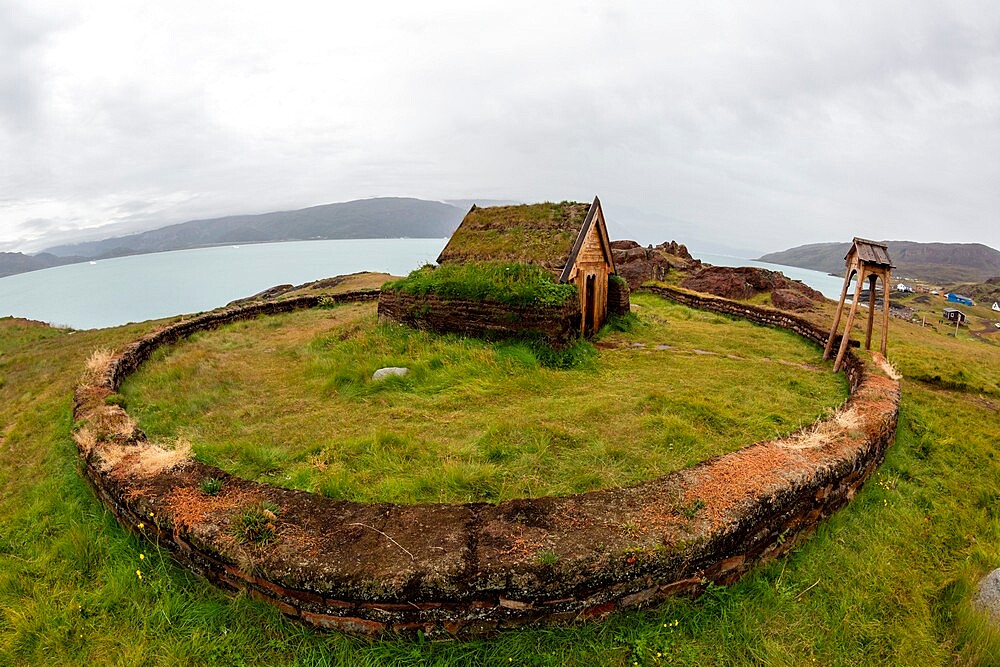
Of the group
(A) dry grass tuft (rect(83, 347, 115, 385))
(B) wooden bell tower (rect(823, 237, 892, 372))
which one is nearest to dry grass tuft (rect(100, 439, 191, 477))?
(A) dry grass tuft (rect(83, 347, 115, 385))

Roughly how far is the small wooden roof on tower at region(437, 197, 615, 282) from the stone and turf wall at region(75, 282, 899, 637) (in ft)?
23.2

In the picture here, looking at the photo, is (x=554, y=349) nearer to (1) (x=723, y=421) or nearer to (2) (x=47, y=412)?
(1) (x=723, y=421)

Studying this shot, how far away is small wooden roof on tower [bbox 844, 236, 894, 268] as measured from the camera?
8227 millimetres

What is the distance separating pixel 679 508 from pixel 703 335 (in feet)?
32.4

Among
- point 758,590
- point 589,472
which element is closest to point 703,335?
point 589,472

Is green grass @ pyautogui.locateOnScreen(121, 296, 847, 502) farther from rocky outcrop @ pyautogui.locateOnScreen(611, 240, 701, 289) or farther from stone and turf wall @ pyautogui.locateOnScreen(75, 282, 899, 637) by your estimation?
rocky outcrop @ pyautogui.locateOnScreen(611, 240, 701, 289)

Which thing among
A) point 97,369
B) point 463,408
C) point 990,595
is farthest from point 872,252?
point 97,369

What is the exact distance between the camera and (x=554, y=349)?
9586 mm

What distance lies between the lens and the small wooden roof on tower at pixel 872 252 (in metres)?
8.23

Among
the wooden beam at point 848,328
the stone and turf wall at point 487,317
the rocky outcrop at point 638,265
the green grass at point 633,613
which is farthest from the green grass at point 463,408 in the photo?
the rocky outcrop at point 638,265

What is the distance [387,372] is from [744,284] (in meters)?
24.2

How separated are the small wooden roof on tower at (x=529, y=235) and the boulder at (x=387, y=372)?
436cm

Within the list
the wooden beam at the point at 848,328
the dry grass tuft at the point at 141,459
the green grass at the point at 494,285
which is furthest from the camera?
the green grass at the point at 494,285

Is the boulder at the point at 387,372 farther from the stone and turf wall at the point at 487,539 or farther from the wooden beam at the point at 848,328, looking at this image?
the wooden beam at the point at 848,328
